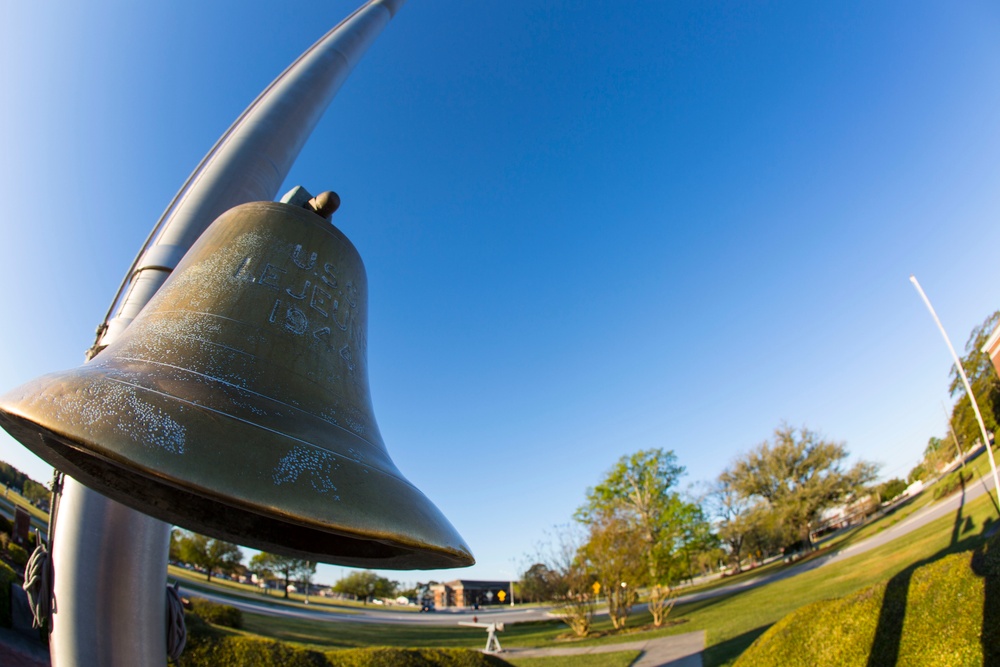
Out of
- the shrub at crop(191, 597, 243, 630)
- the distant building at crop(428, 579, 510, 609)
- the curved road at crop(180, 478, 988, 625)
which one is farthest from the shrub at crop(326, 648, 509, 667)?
the distant building at crop(428, 579, 510, 609)

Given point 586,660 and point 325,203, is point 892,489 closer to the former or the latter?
point 586,660

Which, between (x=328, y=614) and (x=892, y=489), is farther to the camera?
(x=892, y=489)

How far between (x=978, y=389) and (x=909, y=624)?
96.6 feet

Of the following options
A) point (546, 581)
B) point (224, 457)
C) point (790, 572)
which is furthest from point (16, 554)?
point (790, 572)

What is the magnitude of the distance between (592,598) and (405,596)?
83797 millimetres

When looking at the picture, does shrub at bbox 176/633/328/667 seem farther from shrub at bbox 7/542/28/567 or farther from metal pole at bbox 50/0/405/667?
shrub at bbox 7/542/28/567

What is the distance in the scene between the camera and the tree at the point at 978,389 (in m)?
25.4

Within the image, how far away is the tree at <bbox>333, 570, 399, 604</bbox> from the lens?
78.6m

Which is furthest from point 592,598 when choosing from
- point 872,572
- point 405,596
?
point 405,596

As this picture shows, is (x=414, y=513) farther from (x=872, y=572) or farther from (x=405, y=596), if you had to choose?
(x=405, y=596)

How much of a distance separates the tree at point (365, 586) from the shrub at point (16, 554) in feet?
241

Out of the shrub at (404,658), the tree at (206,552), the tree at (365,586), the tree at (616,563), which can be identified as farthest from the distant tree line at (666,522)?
the tree at (365,586)

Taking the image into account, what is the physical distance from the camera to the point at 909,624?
578 cm

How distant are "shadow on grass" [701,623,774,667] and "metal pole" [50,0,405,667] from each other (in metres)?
9.65
